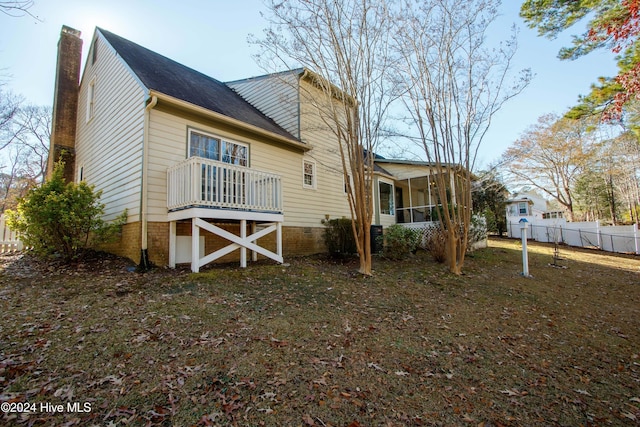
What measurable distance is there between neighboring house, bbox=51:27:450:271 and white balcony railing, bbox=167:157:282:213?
27mm

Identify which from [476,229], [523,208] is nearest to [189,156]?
[476,229]

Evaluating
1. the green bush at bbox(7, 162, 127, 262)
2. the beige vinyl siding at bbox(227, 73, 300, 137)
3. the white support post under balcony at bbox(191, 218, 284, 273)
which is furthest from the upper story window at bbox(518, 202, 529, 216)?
the green bush at bbox(7, 162, 127, 262)

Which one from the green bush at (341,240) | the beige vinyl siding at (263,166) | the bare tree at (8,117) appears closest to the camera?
the beige vinyl siding at (263,166)

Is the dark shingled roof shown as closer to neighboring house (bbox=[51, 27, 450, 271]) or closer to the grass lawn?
neighboring house (bbox=[51, 27, 450, 271])

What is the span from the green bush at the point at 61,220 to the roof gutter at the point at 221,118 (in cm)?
298

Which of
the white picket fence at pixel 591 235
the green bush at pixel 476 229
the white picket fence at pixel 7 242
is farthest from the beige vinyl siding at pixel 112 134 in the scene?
the white picket fence at pixel 591 235

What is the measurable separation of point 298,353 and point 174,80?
9124 millimetres

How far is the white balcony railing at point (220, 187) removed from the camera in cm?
669

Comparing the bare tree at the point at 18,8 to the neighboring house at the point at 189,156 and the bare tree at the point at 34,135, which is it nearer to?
the neighboring house at the point at 189,156

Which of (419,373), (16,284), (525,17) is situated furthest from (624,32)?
(16,284)

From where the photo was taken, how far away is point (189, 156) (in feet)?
26.0

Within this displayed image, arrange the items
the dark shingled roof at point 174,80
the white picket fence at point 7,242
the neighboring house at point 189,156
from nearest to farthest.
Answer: the neighboring house at point 189,156, the dark shingled roof at point 174,80, the white picket fence at point 7,242

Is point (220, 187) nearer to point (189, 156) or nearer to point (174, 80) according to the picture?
point (189, 156)

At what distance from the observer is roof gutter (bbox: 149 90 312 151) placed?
714 centimetres
